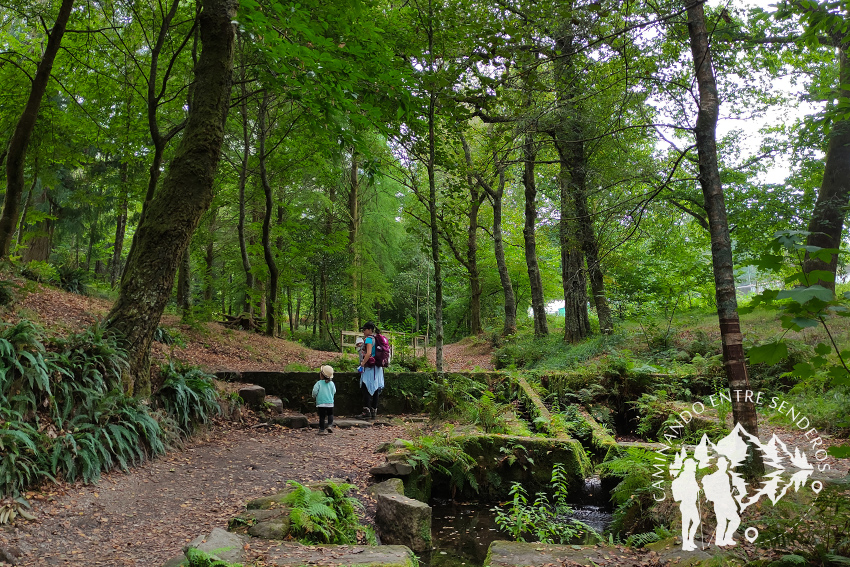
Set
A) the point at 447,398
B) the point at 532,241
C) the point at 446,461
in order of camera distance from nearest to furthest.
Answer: the point at 446,461, the point at 447,398, the point at 532,241

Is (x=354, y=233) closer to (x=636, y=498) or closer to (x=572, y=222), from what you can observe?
(x=572, y=222)

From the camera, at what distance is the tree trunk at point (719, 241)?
3945 mm

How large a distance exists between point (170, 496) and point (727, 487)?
16.7ft

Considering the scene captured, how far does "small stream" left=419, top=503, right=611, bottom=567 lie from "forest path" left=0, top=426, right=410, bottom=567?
3.63ft

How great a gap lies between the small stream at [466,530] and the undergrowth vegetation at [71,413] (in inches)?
140

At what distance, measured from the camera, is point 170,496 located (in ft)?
16.4

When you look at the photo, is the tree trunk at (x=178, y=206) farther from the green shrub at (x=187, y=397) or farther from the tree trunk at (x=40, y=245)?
the tree trunk at (x=40, y=245)

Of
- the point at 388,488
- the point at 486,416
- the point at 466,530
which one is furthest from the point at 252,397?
the point at 466,530

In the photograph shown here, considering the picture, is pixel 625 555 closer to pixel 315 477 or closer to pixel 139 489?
pixel 315 477

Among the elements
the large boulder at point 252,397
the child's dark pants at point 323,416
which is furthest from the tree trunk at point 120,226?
the child's dark pants at point 323,416

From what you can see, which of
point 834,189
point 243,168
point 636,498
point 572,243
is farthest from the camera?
point 243,168

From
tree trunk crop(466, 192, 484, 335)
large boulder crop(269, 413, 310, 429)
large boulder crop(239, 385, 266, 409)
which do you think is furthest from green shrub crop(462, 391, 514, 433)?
tree trunk crop(466, 192, 484, 335)

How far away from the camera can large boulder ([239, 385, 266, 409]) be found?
9195 mm

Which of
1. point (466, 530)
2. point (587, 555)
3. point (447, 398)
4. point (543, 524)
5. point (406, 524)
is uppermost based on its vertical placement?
point (447, 398)
